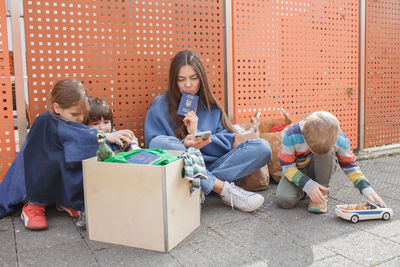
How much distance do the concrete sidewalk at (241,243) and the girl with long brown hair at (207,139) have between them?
0.18 metres

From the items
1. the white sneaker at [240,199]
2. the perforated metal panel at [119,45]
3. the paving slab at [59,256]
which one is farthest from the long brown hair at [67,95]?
the white sneaker at [240,199]

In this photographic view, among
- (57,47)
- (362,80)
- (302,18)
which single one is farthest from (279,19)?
(57,47)

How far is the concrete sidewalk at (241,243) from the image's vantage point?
5.60ft

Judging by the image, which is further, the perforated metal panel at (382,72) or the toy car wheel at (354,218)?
the perforated metal panel at (382,72)

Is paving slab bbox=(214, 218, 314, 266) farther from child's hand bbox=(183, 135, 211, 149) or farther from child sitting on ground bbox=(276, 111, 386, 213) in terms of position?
child's hand bbox=(183, 135, 211, 149)

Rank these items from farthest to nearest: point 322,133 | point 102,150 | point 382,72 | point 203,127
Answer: point 382,72 → point 203,127 → point 322,133 → point 102,150

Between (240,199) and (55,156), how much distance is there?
4.10 feet

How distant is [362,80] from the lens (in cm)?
422

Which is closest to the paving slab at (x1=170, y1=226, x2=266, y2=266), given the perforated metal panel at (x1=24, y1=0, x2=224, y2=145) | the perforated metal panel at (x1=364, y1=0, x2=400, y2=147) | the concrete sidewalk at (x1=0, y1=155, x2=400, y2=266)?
the concrete sidewalk at (x1=0, y1=155, x2=400, y2=266)

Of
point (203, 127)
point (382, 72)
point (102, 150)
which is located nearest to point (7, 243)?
point (102, 150)

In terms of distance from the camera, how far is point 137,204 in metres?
1.80

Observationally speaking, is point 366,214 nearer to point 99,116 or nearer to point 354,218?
point 354,218

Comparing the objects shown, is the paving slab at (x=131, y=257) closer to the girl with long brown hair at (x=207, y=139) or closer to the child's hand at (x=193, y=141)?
the girl with long brown hair at (x=207, y=139)

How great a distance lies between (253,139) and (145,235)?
3.95ft
